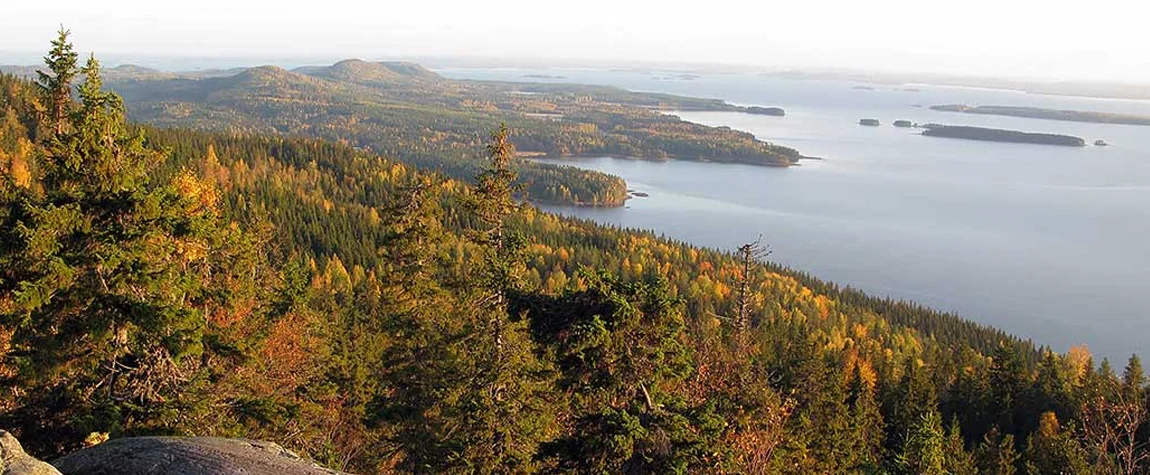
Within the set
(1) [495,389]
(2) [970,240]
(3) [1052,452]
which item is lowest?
(2) [970,240]

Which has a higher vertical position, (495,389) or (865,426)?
(495,389)

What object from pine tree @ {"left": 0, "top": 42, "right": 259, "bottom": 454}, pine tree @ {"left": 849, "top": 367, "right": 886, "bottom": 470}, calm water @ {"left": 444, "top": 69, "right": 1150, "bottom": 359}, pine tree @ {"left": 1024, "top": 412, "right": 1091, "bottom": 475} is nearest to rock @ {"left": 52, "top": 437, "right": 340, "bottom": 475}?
pine tree @ {"left": 0, "top": 42, "right": 259, "bottom": 454}

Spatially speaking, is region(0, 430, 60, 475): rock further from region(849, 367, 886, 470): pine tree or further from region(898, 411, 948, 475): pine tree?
region(849, 367, 886, 470): pine tree

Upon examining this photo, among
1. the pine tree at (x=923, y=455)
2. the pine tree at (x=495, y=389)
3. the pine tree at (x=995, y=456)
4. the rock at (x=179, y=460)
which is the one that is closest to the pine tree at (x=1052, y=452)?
the pine tree at (x=995, y=456)

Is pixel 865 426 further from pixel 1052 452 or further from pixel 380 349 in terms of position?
pixel 380 349

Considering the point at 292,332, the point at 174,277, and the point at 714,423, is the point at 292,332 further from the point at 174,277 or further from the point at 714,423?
the point at 714,423

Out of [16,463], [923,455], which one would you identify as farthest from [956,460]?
[16,463]
